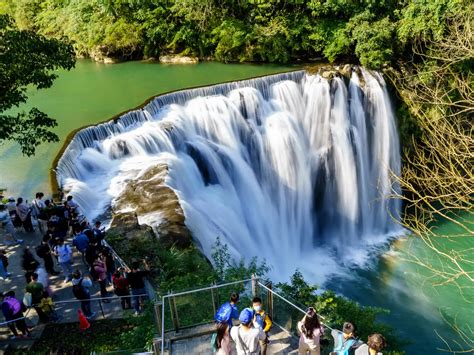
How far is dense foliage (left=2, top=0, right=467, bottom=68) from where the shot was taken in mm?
21828

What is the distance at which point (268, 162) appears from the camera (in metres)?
18.4

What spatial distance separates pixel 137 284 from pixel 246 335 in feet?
12.1

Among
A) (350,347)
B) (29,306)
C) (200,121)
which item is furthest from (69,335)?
(200,121)

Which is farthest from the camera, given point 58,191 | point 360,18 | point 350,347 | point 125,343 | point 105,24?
point 105,24

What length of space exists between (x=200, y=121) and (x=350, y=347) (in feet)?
42.8

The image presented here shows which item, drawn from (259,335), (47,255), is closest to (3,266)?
(47,255)

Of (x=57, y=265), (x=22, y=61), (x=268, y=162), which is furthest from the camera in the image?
(x=268, y=162)

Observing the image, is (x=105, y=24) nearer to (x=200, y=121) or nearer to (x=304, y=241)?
(x=200, y=121)

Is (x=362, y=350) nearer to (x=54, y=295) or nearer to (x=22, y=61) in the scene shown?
(x=54, y=295)

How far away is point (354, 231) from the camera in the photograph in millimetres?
19875

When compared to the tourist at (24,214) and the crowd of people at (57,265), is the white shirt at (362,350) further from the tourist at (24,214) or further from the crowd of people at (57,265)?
the tourist at (24,214)

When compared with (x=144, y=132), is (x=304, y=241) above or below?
below

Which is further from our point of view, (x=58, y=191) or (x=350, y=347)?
(x=58, y=191)

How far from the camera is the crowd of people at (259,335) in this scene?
5859 mm
